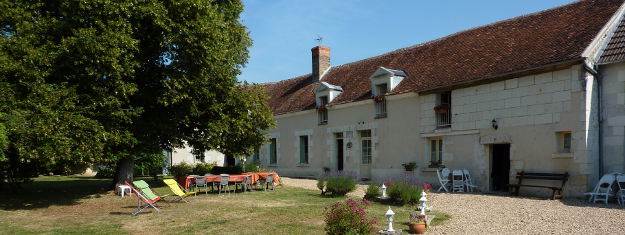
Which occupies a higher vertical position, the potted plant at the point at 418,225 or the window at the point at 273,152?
the window at the point at 273,152

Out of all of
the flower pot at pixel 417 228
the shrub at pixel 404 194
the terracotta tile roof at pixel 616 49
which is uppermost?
the terracotta tile roof at pixel 616 49

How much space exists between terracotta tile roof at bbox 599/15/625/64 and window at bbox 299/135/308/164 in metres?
13.1

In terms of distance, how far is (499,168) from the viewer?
15523 millimetres

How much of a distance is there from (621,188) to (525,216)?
11.7 ft

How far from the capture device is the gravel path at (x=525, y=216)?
8930 mm

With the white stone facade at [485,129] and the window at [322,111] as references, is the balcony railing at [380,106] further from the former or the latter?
the window at [322,111]

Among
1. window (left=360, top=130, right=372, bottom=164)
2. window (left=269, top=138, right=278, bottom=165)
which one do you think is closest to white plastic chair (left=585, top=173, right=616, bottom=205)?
window (left=360, top=130, right=372, bottom=164)

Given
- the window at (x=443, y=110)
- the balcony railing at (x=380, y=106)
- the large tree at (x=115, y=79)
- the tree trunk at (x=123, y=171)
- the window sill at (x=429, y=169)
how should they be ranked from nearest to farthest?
the large tree at (x=115, y=79) < the tree trunk at (x=123, y=171) < the window at (x=443, y=110) < the window sill at (x=429, y=169) < the balcony railing at (x=380, y=106)

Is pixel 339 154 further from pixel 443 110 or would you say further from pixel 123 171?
pixel 123 171

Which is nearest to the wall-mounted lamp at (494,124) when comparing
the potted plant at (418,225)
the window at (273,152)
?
the potted plant at (418,225)

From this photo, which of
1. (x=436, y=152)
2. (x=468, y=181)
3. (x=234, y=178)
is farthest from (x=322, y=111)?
(x=468, y=181)

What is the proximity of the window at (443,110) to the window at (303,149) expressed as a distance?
801 centimetres

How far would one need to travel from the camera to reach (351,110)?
20812mm

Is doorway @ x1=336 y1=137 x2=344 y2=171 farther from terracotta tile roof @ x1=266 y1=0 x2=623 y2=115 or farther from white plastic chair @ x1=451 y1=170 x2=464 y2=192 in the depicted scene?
white plastic chair @ x1=451 y1=170 x2=464 y2=192
